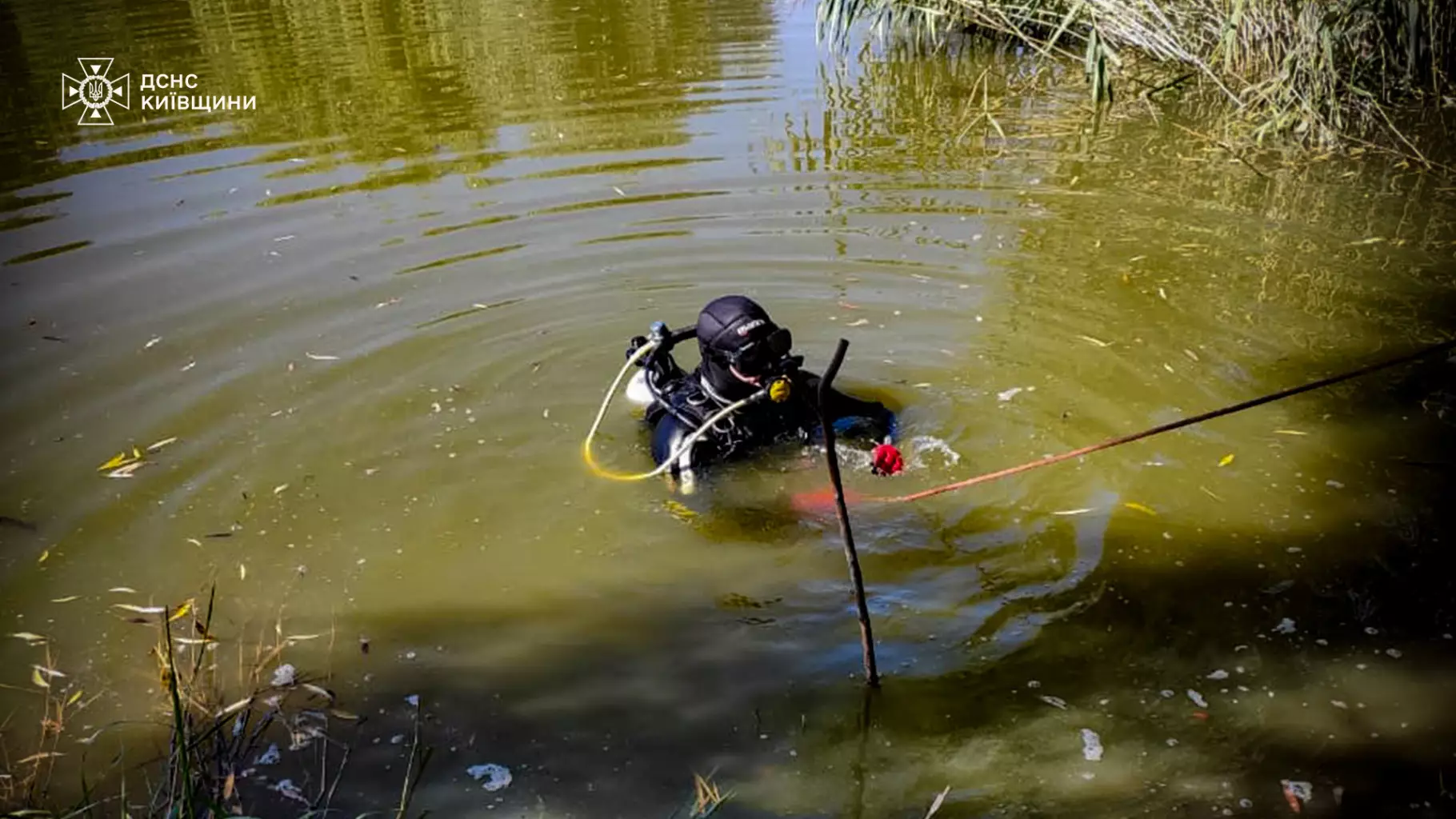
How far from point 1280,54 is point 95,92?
11.3 metres

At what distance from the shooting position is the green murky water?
3.08 m

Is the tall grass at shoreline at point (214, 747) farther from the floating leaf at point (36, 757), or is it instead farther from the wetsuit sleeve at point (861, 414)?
the wetsuit sleeve at point (861, 414)

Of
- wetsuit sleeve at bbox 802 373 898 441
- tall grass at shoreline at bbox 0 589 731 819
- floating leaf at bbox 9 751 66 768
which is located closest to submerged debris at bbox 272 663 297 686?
tall grass at shoreline at bbox 0 589 731 819

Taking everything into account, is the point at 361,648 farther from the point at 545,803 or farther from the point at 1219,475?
the point at 1219,475

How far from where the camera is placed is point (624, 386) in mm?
5270

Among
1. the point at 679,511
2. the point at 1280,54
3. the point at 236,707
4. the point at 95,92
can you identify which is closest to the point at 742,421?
the point at 679,511

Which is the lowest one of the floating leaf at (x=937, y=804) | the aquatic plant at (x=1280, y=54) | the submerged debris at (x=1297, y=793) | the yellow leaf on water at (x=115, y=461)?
the submerged debris at (x=1297, y=793)

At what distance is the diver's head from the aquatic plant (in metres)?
5.80

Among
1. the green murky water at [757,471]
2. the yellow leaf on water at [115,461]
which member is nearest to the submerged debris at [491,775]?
the green murky water at [757,471]

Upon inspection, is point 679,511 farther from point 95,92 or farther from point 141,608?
point 95,92

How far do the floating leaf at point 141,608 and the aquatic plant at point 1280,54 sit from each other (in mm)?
7609

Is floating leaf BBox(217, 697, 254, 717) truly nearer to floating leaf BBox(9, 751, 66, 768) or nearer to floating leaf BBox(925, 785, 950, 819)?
floating leaf BBox(9, 751, 66, 768)

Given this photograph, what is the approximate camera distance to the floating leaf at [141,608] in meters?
3.73

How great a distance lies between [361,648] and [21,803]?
1.00 meters
